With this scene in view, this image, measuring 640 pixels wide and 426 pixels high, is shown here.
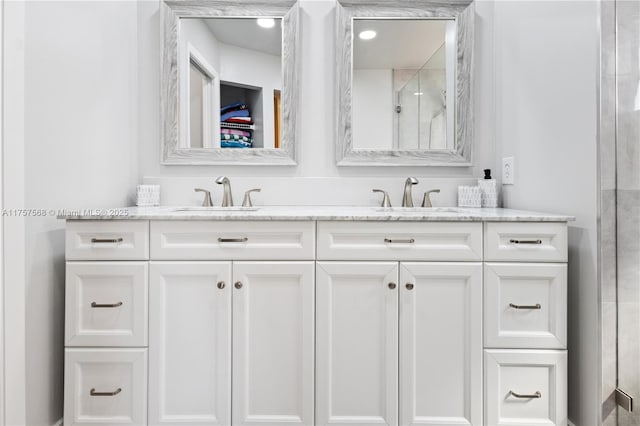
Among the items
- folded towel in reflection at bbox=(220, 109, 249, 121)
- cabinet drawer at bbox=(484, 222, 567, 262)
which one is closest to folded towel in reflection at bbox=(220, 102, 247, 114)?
folded towel in reflection at bbox=(220, 109, 249, 121)

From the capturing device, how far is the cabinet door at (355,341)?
1319mm

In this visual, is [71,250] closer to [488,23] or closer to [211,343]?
[211,343]

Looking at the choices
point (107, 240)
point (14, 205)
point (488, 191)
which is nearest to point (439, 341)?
point (488, 191)

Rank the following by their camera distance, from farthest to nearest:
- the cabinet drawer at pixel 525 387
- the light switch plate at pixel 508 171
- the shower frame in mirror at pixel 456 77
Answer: the shower frame in mirror at pixel 456 77, the light switch plate at pixel 508 171, the cabinet drawer at pixel 525 387

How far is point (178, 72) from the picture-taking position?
6.05ft

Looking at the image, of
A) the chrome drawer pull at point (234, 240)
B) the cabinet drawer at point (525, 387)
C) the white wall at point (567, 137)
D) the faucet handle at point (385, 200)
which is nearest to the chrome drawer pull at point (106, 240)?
the chrome drawer pull at point (234, 240)

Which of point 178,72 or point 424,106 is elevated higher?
point 178,72

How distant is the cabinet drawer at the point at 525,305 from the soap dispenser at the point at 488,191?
1.76ft

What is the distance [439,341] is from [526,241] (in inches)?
18.0

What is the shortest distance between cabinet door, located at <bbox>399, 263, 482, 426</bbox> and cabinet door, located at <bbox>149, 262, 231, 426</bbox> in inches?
24.4

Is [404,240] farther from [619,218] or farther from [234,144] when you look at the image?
[234,144]

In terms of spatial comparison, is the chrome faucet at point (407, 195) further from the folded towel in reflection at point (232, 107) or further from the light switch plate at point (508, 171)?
the folded towel in reflection at point (232, 107)

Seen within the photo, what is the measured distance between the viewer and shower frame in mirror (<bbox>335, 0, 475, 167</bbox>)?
1.83 meters

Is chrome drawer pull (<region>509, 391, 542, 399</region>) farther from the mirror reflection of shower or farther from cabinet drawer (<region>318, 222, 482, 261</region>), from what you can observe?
the mirror reflection of shower
